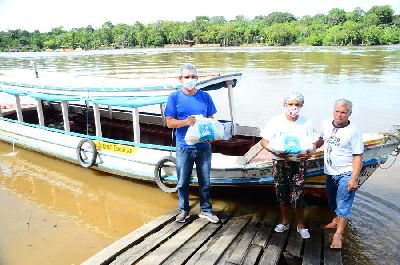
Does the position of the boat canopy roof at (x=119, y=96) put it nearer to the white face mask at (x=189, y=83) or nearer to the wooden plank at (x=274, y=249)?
the white face mask at (x=189, y=83)

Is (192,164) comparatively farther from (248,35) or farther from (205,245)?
(248,35)

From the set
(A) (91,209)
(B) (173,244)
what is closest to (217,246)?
(B) (173,244)

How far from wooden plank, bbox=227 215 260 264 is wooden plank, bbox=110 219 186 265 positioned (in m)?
0.89

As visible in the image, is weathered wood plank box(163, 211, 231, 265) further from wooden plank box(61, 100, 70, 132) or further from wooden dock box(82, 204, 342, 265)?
wooden plank box(61, 100, 70, 132)

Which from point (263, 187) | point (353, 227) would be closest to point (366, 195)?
point (353, 227)

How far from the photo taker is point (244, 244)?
14.6 feet

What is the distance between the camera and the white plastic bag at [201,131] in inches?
169

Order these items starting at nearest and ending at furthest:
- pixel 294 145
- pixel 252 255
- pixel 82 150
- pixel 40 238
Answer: pixel 294 145 → pixel 252 255 → pixel 40 238 → pixel 82 150

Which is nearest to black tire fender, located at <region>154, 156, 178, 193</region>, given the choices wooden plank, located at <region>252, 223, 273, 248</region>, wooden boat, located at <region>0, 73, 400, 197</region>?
wooden boat, located at <region>0, 73, 400, 197</region>

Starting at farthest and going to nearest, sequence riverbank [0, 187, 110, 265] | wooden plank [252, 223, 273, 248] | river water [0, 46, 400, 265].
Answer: river water [0, 46, 400, 265] → riverbank [0, 187, 110, 265] → wooden plank [252, 223, 273, 248]

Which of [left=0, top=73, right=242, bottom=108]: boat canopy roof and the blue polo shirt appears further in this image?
[left=0, top=73, right=242, bottom=108]: boat canopy roof

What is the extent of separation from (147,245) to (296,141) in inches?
87.4

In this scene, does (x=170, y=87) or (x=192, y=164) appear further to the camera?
(x=170, y=87)

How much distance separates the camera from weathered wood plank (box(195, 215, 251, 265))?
13.4 ft
